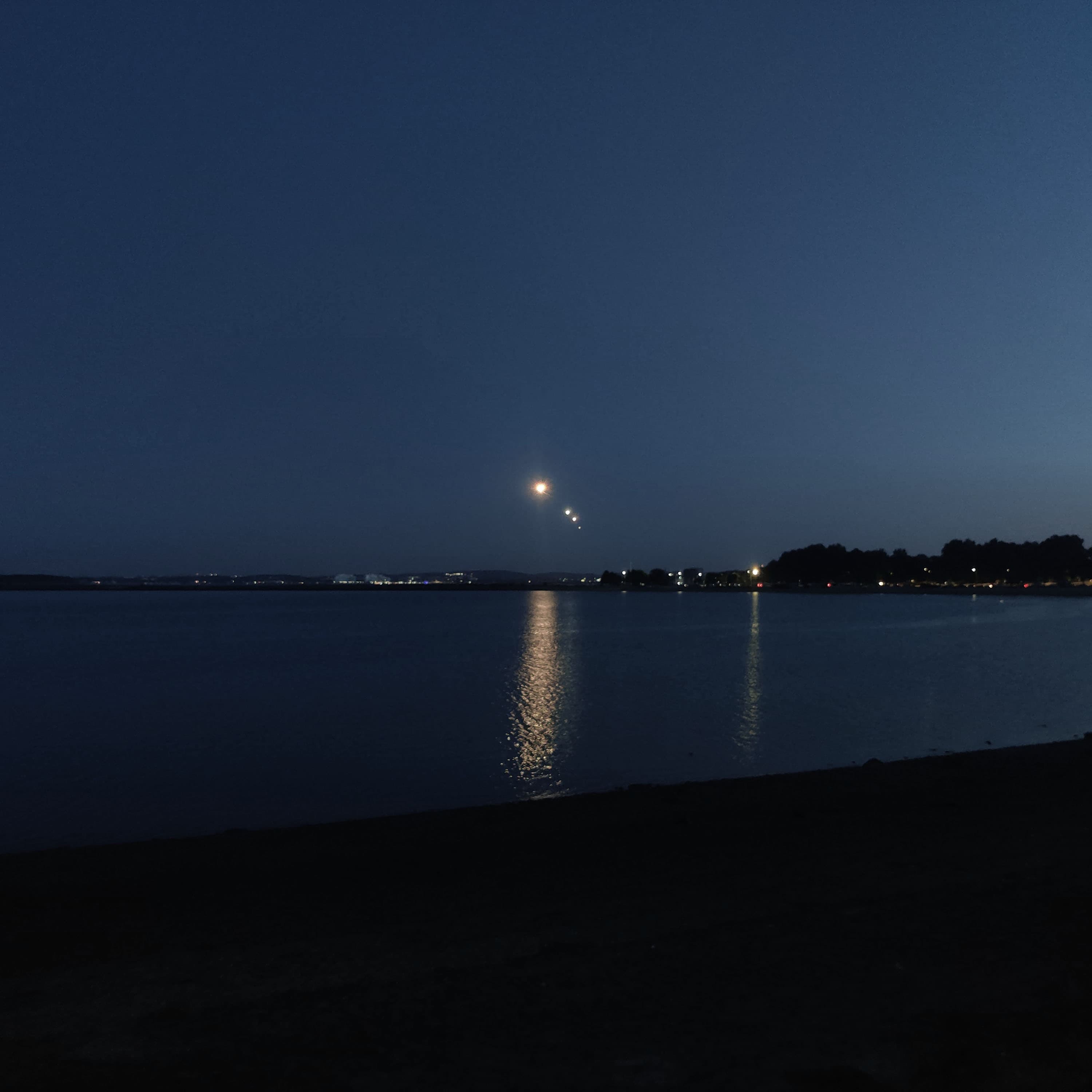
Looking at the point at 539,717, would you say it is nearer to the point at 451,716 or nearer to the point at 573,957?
the point at 451,716

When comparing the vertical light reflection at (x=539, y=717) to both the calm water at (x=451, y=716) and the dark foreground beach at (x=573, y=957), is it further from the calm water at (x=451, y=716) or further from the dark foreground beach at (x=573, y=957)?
the dark foreground beach at (x=573, y=957)

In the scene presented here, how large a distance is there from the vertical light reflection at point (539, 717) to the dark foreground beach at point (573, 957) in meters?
6.35

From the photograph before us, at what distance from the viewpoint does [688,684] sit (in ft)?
120

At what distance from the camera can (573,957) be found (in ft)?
21.9

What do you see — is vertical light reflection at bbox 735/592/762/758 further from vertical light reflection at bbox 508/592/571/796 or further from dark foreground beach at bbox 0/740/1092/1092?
dark foreground beach at bbox 0/740/1092/1092

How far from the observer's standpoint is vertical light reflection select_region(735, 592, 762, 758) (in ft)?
74.5

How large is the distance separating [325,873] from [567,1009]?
5416 mm

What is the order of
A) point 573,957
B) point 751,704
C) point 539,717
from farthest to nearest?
point 751,704, point 539,717, point 573,957

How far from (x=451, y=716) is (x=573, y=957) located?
21.8 metres

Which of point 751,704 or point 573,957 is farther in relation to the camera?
point 751,704

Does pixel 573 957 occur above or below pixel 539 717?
above

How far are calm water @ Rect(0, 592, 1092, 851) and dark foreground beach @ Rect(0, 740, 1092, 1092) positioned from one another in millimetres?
5702

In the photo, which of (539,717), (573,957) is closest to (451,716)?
(539,717)

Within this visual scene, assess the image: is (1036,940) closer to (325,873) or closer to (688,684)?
(325,873)
